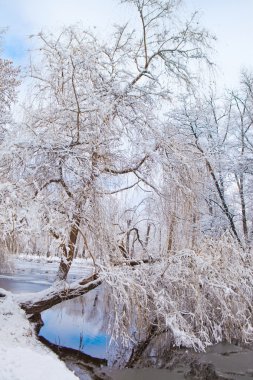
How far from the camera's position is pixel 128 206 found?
7906mm

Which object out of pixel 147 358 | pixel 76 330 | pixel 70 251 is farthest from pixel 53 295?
pixel 147 358

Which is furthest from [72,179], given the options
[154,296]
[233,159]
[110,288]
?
[233,159]

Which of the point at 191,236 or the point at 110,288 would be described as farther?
the point at 191,236

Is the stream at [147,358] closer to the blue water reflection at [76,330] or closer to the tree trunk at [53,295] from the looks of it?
the blue water reflection at [76,330]

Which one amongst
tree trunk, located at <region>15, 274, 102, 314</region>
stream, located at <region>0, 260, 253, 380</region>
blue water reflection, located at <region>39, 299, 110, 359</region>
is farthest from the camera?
blue water reflection, located at <region>39, 299, 110, 359</region>

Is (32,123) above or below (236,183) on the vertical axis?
below

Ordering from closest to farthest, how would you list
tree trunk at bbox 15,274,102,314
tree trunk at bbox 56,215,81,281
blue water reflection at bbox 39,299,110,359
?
tree trunk at bbox 56,215,81,281, tree trunk at bbox 15,274,102,314, blue water reflection at bbox 39,299,110,359

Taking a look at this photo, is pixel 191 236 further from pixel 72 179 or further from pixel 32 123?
pixel 32 123

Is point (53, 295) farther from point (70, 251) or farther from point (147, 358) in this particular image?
point (147, 358)

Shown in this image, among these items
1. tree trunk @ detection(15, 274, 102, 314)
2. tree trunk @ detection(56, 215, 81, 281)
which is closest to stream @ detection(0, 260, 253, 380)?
Answer: tree trunk @ detection(15, 274, 102, 314)

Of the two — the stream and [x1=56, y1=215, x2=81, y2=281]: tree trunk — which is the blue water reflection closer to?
the stream

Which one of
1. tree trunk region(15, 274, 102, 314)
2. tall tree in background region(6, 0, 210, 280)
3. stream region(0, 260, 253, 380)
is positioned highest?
tall tree in background region(6, 0, 210, 280)

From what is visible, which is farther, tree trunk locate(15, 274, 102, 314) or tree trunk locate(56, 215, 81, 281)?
tree trunk locate(15, 274, 102, 314)

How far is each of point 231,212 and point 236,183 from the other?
5.01 feet
